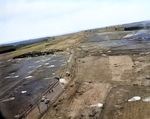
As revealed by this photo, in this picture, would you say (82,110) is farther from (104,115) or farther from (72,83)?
(72,83)

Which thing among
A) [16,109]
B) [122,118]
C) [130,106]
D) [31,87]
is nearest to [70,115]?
[122,118]

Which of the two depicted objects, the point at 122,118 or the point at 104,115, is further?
the point at 104,115

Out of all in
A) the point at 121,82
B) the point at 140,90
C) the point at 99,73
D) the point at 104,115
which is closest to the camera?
the point at 104,115

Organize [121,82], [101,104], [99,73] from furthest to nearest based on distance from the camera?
[99,73]
[121,82]
[101,104]

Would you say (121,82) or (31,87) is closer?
(121,82)

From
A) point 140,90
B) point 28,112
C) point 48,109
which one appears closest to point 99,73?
point 140,90

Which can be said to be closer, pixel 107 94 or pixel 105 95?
pixel 105 95

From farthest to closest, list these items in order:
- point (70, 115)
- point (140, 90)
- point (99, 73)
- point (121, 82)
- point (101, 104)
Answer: point (99, 73) → point (121, 82) → point (140, 90) → point (101, 104) → point (70, 115)

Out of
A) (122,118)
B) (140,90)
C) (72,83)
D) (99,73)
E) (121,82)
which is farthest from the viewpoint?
(99,73)

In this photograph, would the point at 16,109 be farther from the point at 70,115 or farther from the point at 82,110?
the point at 82,110
